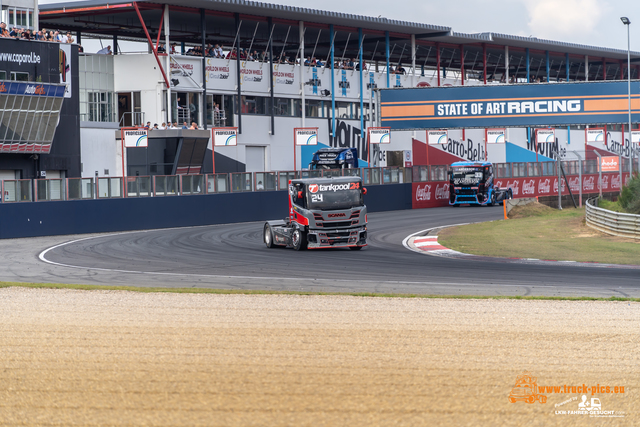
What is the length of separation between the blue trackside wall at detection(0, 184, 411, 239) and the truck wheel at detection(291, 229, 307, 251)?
11.1 m

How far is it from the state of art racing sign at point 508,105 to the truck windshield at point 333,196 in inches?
647

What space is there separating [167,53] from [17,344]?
128 feet

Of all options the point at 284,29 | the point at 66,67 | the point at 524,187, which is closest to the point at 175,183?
the point at 66,67

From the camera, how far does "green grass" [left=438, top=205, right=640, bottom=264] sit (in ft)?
67.9

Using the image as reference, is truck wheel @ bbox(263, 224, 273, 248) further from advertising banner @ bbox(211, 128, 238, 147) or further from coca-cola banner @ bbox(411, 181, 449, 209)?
coca-cola banner @ bbox(411, 181, 449, 209)

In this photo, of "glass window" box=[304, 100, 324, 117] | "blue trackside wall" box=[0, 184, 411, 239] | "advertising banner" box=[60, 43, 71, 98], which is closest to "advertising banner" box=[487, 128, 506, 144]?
"glass window" box=[304, 100, 324, 117]

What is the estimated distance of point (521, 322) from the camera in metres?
10.9

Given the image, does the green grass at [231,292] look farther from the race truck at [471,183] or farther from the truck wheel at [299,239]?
the race truck at [471,183]

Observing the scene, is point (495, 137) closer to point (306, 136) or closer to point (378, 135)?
point (378, 135)

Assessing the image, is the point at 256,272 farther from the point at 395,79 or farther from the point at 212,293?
the point at 395,79

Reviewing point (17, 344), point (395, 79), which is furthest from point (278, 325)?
point (395, 79)

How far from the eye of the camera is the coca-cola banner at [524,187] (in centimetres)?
4516

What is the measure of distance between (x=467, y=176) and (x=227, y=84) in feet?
55.7

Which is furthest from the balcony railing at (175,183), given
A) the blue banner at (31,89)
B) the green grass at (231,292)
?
the green grass at (231,292)
